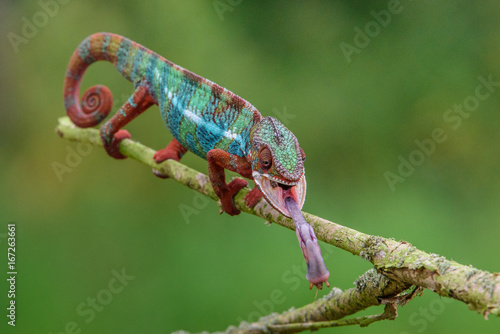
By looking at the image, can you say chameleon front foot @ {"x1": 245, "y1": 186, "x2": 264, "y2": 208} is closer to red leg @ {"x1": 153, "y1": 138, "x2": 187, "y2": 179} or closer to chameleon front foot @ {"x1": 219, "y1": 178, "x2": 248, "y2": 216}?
chameleon front foot @ {"x1": 219, "y1": 178, "x2": 248, "y2": 216}

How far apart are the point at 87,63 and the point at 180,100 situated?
98 centimetres

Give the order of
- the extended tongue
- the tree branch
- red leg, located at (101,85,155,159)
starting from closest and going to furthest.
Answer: the tree branch < the extended tongue < red leg, located at (101,85,155,159)

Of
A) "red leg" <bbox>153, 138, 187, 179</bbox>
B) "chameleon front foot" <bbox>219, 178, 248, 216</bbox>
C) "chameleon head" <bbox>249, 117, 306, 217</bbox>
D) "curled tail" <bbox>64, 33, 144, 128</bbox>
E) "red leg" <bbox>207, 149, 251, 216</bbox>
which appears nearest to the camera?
"chameleon head" <bbox>249, 117, 306, 217</bbox>

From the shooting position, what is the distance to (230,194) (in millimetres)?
2377

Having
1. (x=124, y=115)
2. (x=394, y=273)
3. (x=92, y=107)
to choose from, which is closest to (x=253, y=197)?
(x=394, y=273)

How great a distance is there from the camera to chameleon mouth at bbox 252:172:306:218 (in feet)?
6.41

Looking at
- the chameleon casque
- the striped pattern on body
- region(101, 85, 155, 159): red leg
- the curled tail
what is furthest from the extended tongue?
the curled tail

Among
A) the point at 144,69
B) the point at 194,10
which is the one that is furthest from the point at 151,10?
the point at 144,69

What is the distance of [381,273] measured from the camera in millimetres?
1706

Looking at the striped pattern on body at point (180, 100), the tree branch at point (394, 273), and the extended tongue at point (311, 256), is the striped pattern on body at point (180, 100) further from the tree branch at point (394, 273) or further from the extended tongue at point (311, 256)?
the extended tongue at point (311, 256)

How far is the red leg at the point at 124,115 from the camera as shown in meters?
2.91

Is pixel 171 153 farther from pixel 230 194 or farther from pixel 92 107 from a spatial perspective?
pixel 92 107

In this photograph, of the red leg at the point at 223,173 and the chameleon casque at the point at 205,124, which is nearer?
the chameleon casque at the point at 205,124

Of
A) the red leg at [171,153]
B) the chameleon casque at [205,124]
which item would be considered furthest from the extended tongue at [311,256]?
the red leg at [171,153]
